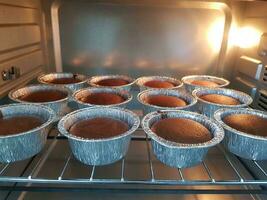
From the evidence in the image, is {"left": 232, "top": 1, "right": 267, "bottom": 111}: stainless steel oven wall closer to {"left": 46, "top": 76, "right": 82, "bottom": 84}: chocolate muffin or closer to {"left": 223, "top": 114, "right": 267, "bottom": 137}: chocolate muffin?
{"left": 223, "top": 114, "right": 267, "bottom": 137}: chocolate muffin

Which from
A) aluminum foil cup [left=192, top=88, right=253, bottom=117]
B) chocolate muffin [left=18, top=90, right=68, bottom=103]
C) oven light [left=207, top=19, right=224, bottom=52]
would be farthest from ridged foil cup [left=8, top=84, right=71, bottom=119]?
oven light [left=207, top=19, right=224, bottom=52]

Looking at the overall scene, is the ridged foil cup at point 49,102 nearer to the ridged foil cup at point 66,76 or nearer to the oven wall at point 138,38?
the ridged foil cup at point 66,76

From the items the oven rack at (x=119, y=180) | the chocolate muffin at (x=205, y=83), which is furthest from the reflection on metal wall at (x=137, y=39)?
the oven rack at (x=119, y=180)

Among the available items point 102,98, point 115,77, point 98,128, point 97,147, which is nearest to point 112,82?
point 115,77

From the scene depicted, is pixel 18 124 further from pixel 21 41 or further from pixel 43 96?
pixel 21 41

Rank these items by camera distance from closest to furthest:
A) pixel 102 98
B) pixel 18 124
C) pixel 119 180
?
pixel 119 180
pixel 18 124
pixel 102 98

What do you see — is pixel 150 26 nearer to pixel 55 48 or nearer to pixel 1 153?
pixel 55 48
